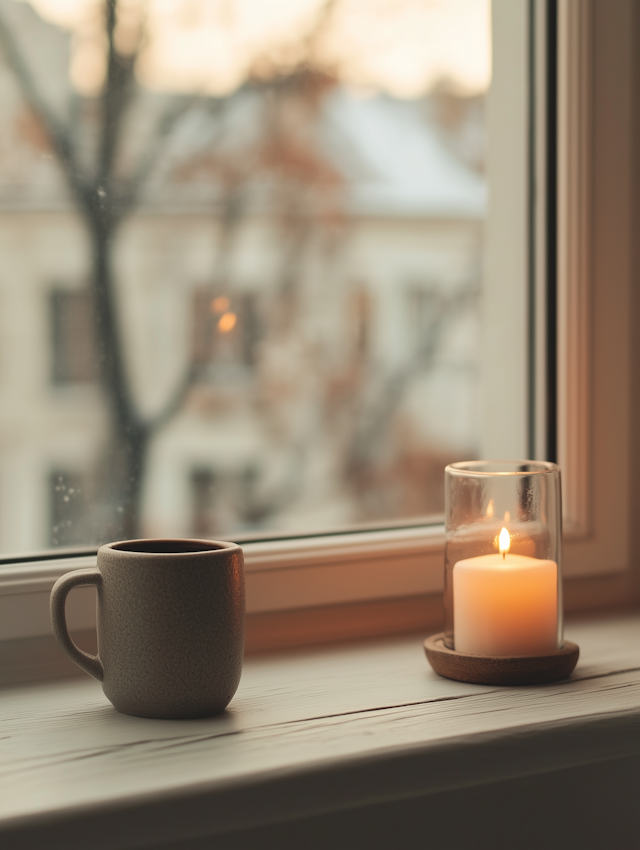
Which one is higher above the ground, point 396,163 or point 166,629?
point 396,163

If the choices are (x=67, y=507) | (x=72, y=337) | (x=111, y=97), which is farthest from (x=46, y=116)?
(x=67, y=507)

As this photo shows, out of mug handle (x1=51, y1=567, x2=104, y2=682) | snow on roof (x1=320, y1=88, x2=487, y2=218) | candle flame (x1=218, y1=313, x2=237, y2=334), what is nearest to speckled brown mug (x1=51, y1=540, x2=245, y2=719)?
mug handle (x1=51, y1=567, x2=104, y2=682)

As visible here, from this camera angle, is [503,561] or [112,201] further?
[112,201]

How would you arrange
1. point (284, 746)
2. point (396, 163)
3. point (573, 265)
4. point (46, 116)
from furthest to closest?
1. point (396, 163)
2. point (573, 265)
3. point (46, 116)
4. point (284, 746)

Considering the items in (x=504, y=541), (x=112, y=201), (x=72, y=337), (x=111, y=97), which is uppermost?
(x=111, y=97)

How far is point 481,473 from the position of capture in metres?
0.74

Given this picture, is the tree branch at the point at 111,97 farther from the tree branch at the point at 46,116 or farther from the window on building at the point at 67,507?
the window on building at the point at 67,507

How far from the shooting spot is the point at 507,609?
2.26 feet

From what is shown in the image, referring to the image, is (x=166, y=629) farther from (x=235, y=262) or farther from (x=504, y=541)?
(x=235, y=262)

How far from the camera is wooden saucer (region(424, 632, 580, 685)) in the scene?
683mm

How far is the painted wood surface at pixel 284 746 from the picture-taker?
495mm

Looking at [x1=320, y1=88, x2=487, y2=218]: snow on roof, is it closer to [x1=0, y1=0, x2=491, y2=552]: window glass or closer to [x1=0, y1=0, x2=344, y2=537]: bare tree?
[x1=0, y1=0, x2=491, y2=552]: window glass

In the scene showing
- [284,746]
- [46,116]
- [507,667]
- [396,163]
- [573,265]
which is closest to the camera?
[284,746]

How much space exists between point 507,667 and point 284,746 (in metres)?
0.21
